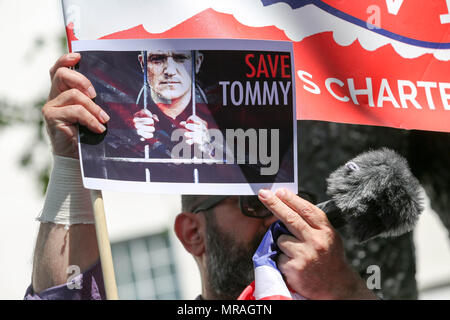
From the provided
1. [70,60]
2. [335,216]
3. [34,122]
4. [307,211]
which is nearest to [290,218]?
[307,211]

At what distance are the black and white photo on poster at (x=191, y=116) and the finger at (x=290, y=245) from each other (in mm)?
181

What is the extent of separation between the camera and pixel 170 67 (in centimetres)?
236

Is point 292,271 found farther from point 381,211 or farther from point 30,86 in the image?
point 30,86

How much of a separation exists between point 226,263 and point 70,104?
35.9 inches

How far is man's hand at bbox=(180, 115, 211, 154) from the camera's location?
234cm

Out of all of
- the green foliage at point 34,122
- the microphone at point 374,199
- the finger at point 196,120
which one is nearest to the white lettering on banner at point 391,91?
the microphone at point 374,199

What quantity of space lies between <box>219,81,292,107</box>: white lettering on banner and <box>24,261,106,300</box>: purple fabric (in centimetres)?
92

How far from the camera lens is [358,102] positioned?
2.58 metres

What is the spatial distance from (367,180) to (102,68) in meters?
0.98

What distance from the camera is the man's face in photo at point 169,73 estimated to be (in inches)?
92.5

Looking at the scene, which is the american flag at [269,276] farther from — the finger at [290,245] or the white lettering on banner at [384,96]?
the white lettering on banner at [384,96]

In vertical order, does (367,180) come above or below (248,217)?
above

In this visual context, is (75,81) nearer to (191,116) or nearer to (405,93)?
(191,116)
